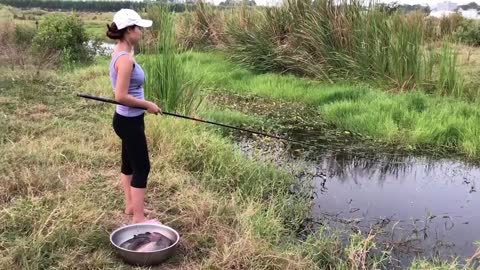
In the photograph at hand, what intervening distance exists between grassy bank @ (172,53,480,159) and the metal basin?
10.4ft

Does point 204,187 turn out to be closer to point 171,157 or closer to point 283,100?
point 171,157

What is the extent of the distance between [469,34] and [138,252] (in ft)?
41.7

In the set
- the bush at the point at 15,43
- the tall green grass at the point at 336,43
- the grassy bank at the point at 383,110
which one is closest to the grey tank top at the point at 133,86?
the grassy bank at the point at 383,110

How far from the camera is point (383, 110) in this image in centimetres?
662

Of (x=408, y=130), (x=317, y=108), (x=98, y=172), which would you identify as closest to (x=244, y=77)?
(x=317, y=108)

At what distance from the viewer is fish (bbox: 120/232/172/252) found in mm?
2973

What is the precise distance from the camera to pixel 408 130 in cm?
598

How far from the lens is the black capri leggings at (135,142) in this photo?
3041 mm

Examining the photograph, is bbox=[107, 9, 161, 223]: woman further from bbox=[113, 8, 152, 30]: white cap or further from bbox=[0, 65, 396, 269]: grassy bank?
bbox=[0, 65, 396, 269]: grassy bank

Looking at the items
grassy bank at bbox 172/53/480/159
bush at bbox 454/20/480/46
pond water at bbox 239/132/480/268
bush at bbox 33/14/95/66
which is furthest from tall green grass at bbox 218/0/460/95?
bush at bbox 454/20/480/46

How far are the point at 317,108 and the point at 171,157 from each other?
3.62 m

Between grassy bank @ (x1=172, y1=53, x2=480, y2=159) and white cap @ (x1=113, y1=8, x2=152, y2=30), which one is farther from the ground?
white cap @ (x1=113, y1=8, x2=152, y2=30)

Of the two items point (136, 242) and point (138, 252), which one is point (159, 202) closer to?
point (136, 242)

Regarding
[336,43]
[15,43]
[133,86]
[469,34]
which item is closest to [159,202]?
[133,86]
